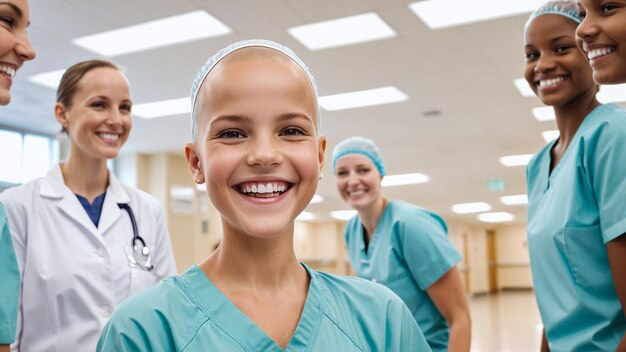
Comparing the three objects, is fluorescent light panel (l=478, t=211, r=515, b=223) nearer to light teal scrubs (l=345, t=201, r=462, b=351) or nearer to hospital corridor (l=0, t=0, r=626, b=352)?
hospital corridor (l=0, t=0, r=626, b=352)

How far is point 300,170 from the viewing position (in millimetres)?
986

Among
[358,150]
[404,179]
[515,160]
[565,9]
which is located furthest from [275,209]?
[404,179]

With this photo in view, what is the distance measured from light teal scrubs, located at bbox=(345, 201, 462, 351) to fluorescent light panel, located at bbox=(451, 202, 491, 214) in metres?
15.6

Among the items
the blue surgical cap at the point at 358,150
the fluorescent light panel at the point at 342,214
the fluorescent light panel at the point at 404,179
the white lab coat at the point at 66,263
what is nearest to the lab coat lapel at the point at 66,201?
the white lab coat at the point at 66,263

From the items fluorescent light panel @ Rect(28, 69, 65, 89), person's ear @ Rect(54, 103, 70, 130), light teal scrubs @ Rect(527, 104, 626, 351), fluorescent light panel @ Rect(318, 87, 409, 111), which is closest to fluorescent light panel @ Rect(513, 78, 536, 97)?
fluorescent light panel @ Rect(318, 87, 409, 111)

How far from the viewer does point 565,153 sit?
62.2 inches

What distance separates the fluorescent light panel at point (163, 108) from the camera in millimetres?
7184

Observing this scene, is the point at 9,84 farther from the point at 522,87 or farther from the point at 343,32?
the point at 522,87

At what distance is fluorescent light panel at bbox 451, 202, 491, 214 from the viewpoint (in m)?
17.6

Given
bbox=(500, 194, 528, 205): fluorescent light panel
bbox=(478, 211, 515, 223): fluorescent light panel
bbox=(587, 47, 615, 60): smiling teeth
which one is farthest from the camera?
bbox=(478, 211, 515, 223): fluorescent light panel

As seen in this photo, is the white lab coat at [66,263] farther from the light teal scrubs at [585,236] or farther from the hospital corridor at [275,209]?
the light teal scrubs at [585,236]

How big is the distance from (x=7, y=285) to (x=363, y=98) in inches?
236

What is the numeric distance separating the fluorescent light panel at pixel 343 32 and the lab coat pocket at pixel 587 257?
368 centimetres

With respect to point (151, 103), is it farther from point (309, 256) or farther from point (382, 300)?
point (309, 256)
